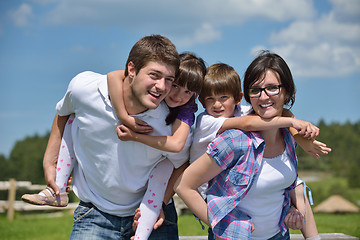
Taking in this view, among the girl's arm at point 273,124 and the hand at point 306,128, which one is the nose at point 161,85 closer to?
the girl's arm at point 273,124

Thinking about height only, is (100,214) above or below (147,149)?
Answer: below

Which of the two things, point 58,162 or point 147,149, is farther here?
point 58,162

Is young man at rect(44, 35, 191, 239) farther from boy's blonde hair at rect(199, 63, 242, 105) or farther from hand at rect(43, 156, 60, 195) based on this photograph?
boy's blonde hair at rect(199, 63, 242, 105)

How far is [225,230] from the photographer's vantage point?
294 centimetres

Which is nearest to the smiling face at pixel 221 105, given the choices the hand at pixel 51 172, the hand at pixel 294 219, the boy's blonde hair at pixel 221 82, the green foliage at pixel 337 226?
the boy's blonde hair at pixel 221 82

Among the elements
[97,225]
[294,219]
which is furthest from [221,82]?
[97,225]

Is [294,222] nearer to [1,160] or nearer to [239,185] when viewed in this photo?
[239,185]

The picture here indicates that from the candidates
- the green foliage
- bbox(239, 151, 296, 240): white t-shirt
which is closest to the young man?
bbox(239, 151, 296, 240): white t-shirt

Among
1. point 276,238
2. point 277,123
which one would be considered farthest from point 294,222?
point 277,123

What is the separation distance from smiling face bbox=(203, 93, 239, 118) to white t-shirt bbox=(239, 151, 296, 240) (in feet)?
1.57

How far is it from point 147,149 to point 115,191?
1.35ft

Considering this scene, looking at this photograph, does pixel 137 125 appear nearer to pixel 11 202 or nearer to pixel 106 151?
pixel 106 151

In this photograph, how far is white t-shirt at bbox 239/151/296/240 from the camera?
298cm

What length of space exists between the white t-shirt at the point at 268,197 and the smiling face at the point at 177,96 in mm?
733
